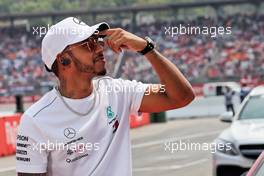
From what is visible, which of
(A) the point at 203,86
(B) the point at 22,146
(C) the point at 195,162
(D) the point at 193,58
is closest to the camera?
(B) the point at 22,146

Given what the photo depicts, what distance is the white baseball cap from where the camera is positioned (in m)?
3.43

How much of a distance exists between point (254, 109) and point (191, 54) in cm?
3691

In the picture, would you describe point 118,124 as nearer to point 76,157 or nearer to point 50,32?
point 76,157

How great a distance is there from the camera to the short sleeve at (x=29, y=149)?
3357 millimetres

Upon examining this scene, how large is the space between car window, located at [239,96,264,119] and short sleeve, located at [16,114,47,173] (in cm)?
794

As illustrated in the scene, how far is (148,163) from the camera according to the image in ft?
50.9

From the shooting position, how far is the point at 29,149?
132 inches

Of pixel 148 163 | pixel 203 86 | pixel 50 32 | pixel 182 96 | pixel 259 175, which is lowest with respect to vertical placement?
pixel 203 86

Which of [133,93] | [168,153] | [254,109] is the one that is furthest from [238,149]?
[168,153]

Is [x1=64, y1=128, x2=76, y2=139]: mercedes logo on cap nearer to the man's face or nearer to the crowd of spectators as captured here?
the man's face

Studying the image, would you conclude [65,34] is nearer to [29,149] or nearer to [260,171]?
[29,149]

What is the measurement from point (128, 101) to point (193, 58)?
44194mm

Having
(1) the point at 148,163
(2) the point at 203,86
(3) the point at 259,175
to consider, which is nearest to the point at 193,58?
(2) the point at 203,86

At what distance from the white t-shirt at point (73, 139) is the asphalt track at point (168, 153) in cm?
989
